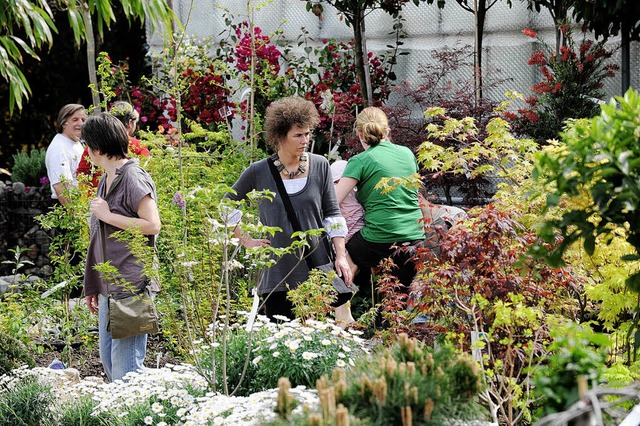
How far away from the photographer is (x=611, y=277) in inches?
187

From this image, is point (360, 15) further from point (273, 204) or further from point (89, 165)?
point (273, 204)

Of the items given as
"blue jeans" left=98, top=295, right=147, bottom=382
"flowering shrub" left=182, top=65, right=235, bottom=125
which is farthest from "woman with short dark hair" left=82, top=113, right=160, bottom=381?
"flowering shrub" left=182, top=65, right=235, bottom=125

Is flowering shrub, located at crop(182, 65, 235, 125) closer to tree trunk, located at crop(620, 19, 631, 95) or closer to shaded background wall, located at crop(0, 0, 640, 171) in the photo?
shaded background wall, located at crop(0, 0, 640, 171)

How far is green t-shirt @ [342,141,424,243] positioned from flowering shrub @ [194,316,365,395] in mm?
1813

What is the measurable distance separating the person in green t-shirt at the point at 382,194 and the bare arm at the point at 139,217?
1.76m

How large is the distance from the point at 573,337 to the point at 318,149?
7206 mm

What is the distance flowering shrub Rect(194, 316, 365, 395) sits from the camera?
168 inches

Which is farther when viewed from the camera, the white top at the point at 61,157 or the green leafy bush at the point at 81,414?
the white top at the point at 61,157

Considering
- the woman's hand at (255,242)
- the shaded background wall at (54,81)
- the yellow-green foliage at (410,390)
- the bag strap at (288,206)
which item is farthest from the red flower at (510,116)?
the shaded background wall at (54,81)

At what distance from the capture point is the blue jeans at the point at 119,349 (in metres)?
5.07

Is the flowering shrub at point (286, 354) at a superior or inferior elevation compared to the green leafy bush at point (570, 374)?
inferior

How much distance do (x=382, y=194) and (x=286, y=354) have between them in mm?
2288

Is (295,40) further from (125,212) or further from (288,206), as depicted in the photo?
(125,212)

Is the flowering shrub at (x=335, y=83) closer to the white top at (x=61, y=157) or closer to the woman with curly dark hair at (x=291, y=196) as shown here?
the white top at (x=61, y=157)
